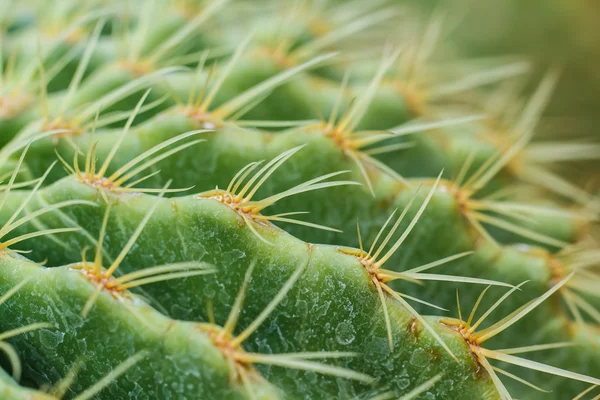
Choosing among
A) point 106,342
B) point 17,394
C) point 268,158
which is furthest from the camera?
point 268,158

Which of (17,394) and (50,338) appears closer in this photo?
(17,394)

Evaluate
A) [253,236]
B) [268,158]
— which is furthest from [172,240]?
[268,158]

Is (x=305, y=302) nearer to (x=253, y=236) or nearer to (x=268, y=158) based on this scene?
(x=253, y=236)

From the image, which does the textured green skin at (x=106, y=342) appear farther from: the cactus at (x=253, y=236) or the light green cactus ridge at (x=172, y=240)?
the light green cactus ridge at (x=172, y=240)

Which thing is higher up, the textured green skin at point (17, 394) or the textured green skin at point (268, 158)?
the textured green skin at point (268, 158)

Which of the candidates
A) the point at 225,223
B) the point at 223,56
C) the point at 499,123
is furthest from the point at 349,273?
the point at 499,123

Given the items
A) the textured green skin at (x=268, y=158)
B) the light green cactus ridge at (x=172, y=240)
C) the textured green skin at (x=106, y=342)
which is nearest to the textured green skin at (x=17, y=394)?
the textured green skin at (x=106, y=342)

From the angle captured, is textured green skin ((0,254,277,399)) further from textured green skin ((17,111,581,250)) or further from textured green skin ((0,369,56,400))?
textured green skin ((17,111,581,250))

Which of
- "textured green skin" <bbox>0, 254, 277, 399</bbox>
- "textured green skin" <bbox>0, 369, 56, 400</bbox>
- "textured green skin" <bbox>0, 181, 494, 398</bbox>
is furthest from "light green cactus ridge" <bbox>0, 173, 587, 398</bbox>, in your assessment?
"textured green skin" <bbox>0, 369, 56, 400</bbox>
